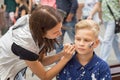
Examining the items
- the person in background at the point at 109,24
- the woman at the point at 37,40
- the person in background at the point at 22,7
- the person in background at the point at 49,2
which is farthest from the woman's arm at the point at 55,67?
the person in background at the point at 22,7

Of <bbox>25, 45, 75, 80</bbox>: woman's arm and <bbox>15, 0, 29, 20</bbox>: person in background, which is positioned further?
<bbox>15, 0, 29, 20</bbox>: person in background

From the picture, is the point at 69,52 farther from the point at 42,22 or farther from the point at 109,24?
the point at 109,24

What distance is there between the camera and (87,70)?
7.50 ft

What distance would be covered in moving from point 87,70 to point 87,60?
0.07m

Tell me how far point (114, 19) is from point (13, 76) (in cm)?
231

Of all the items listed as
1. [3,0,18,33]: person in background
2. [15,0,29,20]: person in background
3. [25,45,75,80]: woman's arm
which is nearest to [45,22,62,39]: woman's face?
[25,45,75,80]: woman's arm

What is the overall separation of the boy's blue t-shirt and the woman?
0.05 meters

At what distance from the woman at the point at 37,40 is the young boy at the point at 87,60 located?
0.07 metres

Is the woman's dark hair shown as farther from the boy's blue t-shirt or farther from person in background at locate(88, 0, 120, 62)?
person in background at locate(88, 0, 120, 62)

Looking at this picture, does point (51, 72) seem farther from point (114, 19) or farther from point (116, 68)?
point (114, 19)

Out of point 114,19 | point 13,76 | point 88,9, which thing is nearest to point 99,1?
point 114,19

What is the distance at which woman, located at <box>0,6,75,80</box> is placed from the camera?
2.29 metres

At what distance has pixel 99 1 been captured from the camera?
490 cm

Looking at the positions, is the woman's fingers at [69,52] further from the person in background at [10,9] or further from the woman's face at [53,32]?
the person in background at [10,9]
